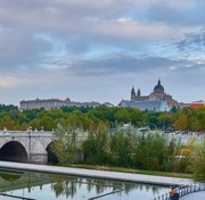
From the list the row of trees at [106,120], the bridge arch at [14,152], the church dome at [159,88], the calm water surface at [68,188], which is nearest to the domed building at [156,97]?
the church dome at [159,88]

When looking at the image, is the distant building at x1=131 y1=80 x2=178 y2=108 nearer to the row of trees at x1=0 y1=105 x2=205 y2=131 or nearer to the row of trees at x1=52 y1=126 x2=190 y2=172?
the row of trees at x1=0 y1=105 x2=205 y2=131

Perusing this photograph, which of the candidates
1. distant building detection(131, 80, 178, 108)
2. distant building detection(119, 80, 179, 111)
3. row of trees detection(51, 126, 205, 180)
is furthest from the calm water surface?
distant building detection(131, 80, 178, 108)

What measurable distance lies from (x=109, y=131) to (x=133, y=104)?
139442 millimetres

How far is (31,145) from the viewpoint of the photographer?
51.4 meters

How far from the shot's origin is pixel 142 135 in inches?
1746

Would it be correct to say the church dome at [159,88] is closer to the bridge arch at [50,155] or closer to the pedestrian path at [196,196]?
the bridge arch at [50,155]

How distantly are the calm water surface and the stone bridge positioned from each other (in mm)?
20413

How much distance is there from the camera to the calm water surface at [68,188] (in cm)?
2477

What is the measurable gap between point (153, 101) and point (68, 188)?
158568 mm

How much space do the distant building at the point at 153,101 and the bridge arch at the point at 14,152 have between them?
12622 cm

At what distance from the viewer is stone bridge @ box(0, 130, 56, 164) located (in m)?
50.4

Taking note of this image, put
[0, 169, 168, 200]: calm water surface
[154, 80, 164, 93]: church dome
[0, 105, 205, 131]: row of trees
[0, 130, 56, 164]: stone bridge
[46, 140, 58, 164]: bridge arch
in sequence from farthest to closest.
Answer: [154, 80, 164, 93]: church dome, [0, 105, 205, 131]: row of trees, [46, 140, 58, 164]: bridge arch, [0, 130, 56, 164]: stone bridge, [0, 169, 168, 200]: calm water surface

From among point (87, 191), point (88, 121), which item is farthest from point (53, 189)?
point (88, 121)

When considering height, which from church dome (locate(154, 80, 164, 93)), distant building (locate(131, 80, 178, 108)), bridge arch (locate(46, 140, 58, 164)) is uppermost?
church dome (locate(154, 80, 164, 93))
